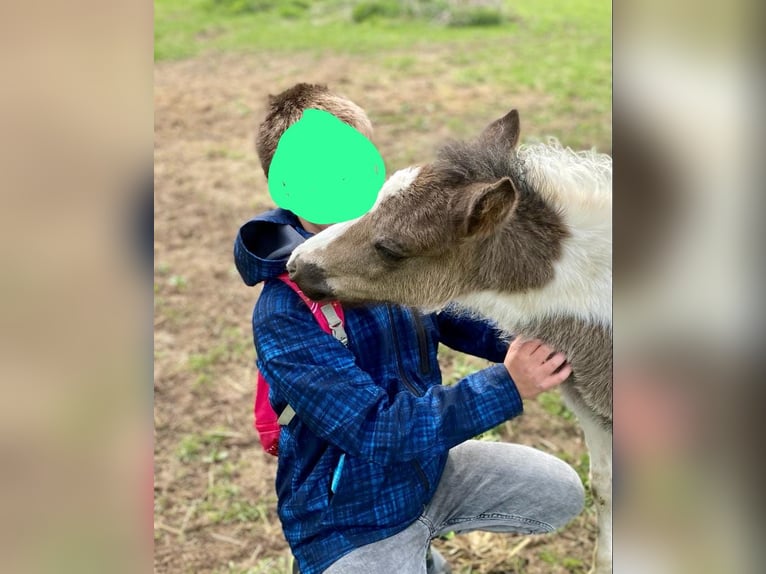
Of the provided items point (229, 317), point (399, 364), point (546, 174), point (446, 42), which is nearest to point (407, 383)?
point (399, 364)

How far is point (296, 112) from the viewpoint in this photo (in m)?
1.78

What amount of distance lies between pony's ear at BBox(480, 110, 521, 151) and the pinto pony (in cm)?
8

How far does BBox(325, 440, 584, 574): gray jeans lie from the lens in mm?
2100

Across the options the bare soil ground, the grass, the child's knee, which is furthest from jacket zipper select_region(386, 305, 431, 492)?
the grass

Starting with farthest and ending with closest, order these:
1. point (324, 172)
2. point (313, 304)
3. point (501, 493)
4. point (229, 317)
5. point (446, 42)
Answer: point (446, 42), point (229, 317), point (501, 493), point (313, 304), point (324, 172)

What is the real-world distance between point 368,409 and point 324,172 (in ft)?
1.86

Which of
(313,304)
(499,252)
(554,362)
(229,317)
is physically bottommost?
(229,317)

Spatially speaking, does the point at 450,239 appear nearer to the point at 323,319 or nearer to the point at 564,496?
the point at 323,319

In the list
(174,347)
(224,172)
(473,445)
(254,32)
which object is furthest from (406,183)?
(254,32)

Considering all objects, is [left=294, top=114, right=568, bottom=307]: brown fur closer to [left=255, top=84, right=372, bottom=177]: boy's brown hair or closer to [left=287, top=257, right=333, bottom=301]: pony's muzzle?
[left=287, top=257, right=333, bottom=301]: pony's muzzle
